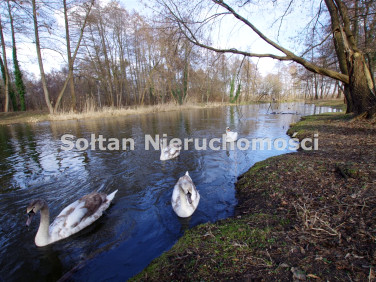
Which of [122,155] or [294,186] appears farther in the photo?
[122,155]

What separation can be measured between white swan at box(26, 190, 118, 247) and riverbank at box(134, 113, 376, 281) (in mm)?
2067

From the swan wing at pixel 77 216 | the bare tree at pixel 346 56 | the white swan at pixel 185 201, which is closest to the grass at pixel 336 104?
the bare tree at pixel 346 56

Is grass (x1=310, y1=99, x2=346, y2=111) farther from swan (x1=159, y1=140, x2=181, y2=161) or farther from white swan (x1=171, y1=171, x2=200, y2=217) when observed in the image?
white swan (x1=171, y1=171, x2=200, y2=217)

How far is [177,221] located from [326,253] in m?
2.63

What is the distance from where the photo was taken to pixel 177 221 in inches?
159

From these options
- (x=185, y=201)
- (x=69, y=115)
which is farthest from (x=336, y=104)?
(x=69, y=115)

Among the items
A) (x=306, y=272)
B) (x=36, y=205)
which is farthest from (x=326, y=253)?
(x=36, y=205)

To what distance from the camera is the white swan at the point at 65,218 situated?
11.5 ft

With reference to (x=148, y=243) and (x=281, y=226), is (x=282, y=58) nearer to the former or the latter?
(x=281, y=226)

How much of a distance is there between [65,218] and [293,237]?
157 inches

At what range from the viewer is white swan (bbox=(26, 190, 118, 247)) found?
138 inches

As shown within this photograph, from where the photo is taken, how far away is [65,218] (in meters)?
3.80

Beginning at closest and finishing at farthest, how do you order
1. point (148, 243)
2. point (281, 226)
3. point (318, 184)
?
point (281, 226), point (148, 243), point (318, 184)

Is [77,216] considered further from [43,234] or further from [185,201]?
[185,201]
